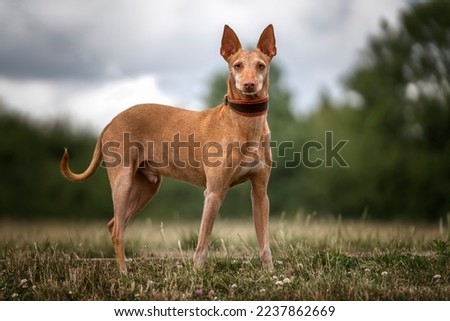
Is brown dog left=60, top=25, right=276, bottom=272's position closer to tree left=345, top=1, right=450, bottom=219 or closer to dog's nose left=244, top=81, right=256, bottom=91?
dog's nose left=244, top=81, right=256, bottom=91

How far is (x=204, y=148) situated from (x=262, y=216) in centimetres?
92

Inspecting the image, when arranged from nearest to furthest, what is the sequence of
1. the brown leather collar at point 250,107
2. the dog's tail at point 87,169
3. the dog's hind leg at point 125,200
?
the brown leather collar at point 250,107
the dog's hind leg at point 125,200
the dog's tail at point 87,169

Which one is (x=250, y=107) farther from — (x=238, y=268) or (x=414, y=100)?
(x=414, y=100)

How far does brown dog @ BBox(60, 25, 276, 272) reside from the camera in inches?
232

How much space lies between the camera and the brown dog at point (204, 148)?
5898mm

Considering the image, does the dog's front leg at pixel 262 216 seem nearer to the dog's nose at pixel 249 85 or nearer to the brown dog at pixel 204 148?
the brown dog at pixel 204 148

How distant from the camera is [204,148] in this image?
6.14 m

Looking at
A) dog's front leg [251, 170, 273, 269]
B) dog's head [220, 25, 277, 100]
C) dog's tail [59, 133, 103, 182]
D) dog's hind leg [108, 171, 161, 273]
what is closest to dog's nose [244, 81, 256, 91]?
dog's head [220, 25, 277, 100]

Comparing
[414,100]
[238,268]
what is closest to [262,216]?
[238,268]

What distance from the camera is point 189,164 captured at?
636 cm

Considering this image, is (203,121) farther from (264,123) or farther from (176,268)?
(176,268)

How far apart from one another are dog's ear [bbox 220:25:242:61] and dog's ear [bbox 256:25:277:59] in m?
0.22

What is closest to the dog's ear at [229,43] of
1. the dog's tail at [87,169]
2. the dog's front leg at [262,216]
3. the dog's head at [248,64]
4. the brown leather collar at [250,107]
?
the dog's head at [248,64]

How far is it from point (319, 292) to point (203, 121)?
2089 millimetres
